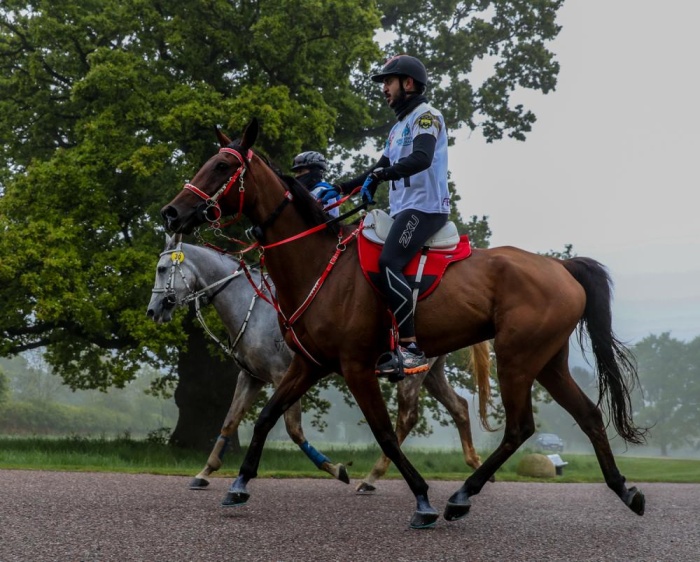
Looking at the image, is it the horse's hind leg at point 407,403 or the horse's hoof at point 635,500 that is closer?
the horse's hoof at point 635,500

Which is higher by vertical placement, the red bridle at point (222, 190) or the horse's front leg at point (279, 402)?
the red bridle at point (222, 190)

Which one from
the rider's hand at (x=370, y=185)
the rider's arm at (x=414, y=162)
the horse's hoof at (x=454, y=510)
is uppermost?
the rider's arm at (x=414, y=162)

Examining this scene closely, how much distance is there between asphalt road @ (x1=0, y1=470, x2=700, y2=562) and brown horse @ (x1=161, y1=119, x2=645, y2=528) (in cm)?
46

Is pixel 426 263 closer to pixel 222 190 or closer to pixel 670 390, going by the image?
pixel 222 190

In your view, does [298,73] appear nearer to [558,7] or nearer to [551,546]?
[558,7]

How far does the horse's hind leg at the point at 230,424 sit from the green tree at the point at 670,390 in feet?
267

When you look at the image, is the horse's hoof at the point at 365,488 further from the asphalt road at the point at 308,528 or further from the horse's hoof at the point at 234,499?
A: the horse's hoof at the point at 234,499

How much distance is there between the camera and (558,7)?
21609 mm

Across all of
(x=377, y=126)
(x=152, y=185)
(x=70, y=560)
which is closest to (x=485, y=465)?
(x=70, y=560)

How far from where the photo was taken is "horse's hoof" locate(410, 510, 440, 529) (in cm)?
544

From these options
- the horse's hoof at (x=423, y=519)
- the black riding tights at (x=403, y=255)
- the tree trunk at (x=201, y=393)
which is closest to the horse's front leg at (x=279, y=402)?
the black riding tights at (x=403, y=255)

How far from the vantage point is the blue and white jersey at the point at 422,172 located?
19.7ft

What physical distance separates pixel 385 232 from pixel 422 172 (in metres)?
0.60

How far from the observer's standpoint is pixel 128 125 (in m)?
17.0
